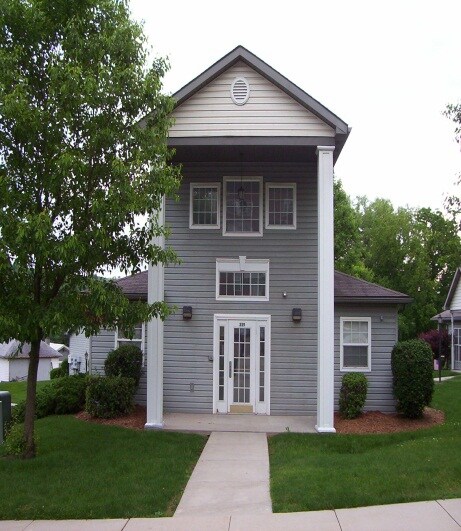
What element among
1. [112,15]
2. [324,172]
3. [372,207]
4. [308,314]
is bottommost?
[308,314]

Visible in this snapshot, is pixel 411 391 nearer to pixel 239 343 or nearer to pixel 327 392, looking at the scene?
pixel 327 392

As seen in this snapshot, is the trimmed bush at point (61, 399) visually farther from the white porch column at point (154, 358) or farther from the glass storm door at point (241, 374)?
the glass storm door at point (241, 374)

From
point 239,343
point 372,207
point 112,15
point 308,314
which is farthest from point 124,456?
point 372,207

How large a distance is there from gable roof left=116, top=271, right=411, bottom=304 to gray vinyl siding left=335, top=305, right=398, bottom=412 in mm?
334

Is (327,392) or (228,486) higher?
(327,392)

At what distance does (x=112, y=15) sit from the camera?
10469 mm

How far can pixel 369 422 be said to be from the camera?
13953 millimetres

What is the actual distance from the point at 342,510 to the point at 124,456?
4319 millimetres

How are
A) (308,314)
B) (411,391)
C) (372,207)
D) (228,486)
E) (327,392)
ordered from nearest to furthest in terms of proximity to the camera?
(228,486) < (327,392) < (411,391) < (308,314) < (372,207)

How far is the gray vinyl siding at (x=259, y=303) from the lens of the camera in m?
15.2

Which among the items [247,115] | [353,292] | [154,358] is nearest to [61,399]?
[154,358]

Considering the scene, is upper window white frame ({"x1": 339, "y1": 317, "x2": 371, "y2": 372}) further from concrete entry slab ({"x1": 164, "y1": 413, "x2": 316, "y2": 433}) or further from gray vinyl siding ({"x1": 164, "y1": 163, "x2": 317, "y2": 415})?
concrete entry slab ({"x1": 164, "y1": 413, "x2": 316, "y2": 433})

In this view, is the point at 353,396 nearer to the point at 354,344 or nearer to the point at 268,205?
the point at 354,344

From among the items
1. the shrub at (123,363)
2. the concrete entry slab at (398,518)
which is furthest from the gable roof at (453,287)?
the concrete entry slab at (398,518)
